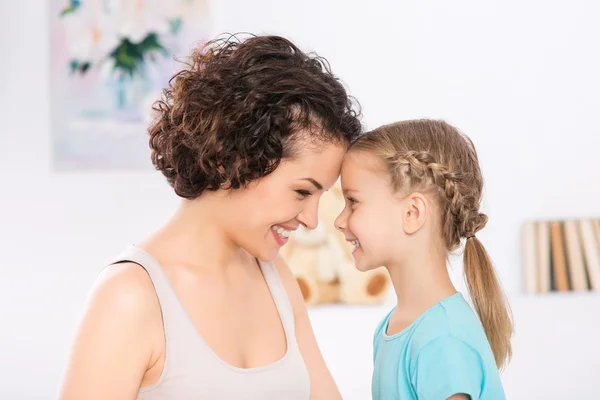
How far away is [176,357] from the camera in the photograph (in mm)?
1292

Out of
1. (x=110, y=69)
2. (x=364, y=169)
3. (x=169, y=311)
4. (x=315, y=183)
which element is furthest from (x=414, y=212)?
(x=110, y=69)

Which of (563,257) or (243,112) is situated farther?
(563,257)

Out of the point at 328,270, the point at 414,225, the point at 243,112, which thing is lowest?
the point at 328,270

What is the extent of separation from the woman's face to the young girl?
144 millimetres

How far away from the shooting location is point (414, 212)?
Answer: 5.09 feet

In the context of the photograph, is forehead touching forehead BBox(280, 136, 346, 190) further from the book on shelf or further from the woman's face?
the book on shelf

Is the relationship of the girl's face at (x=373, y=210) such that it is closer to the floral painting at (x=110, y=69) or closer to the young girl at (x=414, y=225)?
the young girl at (x=414, y=225)

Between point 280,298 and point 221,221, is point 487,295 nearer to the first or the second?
point 280,298

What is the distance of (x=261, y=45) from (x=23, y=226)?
2.46 meters

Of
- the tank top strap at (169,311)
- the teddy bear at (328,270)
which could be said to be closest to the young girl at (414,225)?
the tank top strap at (169,311)

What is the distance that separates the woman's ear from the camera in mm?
1538

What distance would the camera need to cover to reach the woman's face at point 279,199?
140 centimetres

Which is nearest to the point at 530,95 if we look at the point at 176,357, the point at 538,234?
the point at 538,234

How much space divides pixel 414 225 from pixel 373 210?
89 mm
